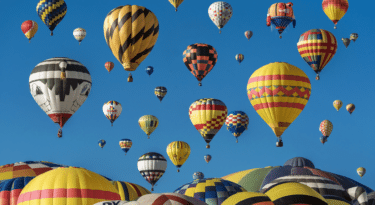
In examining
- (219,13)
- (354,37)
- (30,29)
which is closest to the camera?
(219,13)

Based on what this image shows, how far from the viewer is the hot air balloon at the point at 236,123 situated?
45281mm

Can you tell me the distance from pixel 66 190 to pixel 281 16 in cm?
2017

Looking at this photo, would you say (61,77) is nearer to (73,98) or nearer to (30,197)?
(73,98)

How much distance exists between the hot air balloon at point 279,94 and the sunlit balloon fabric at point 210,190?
4.25 m

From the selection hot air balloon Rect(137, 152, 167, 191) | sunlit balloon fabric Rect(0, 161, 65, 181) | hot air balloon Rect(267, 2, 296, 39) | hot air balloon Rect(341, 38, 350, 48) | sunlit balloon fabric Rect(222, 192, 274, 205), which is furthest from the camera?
hot air balloon Rect(341, 38, 350, 48)

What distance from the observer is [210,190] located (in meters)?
28.6

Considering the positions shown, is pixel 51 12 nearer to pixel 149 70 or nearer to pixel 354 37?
pixel 149 70

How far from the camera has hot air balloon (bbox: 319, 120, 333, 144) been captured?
52.8m

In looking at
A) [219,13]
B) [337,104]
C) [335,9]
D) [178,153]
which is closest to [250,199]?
[219,13]

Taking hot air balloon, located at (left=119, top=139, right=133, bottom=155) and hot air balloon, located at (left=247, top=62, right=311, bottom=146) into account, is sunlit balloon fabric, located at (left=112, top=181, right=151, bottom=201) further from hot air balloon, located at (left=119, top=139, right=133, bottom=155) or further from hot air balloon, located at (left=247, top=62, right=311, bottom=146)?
hot air balloon, located at (left=119, top=139, right=133, bottom=155)

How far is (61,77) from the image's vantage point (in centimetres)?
3173

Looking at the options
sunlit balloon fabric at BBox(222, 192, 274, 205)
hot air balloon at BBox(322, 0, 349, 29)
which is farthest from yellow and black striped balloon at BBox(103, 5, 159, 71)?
hot air balloon at BBox(322, 0, 349, 29)

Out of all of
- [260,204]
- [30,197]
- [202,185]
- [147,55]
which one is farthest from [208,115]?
[260,204]

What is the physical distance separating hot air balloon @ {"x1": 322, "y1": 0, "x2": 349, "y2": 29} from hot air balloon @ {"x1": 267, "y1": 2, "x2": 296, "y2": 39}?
4.10 meters
